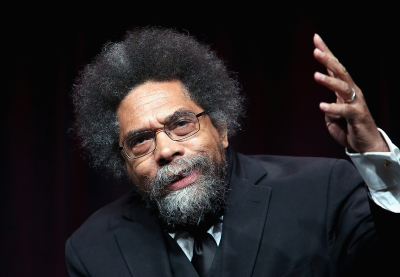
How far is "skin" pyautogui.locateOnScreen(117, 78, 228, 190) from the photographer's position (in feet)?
5.79

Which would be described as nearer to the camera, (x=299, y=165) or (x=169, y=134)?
(x=169, y=134)

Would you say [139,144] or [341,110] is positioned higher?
[139,144]

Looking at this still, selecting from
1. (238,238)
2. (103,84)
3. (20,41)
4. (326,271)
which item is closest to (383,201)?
(326,271)

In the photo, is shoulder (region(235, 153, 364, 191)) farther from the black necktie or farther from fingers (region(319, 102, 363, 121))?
fingers (region(319, 102, 363, 121))

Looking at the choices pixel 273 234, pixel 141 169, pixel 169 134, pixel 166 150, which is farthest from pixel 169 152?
pixel 273 234

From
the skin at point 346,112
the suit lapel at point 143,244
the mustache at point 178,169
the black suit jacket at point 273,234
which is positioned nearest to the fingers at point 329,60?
the skin at point 346,112

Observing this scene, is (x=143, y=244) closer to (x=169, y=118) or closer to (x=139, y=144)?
(x=139, y=144)

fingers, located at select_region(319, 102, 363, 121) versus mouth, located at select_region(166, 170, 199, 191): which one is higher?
fingers, located at select_region(319, 102, 363, 121)

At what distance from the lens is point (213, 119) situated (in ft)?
6.73

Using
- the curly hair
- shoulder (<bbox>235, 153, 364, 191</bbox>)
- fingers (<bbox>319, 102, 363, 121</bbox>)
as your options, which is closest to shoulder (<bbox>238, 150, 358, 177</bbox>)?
shoulder (<bbox>235, 153, 364, 191</bbox>)

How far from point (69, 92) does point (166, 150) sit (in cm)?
127

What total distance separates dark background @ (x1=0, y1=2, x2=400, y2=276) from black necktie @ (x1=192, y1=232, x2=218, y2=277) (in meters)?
0.99

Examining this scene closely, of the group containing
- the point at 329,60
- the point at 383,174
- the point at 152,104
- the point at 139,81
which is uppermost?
the point at 139,81

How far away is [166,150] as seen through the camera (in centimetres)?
173
